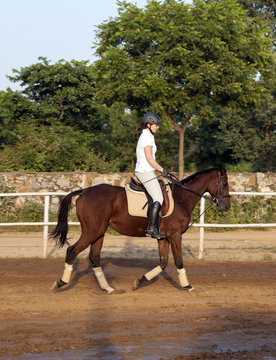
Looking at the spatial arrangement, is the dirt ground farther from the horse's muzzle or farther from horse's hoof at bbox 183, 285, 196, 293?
the horse's muzzle

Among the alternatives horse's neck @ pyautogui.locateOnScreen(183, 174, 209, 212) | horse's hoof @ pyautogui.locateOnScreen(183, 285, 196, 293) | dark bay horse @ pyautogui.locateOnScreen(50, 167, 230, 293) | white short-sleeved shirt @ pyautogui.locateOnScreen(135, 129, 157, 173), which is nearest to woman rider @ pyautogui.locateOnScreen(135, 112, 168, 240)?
white short-sleeved shirt @ pyautogui.locateOnScreen(135, 129, 157, 173)

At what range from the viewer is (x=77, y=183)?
1898 centimetres

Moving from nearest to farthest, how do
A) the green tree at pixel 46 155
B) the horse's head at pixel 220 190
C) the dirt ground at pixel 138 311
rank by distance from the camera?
the dirt ground at pixel 138 311
the horse's head at pixel 220 190
the green tree at pixel 46 155

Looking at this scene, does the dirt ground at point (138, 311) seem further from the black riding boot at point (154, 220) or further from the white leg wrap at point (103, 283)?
the black riding boot at point (154, 220)

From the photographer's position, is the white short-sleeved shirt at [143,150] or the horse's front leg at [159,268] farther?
the horse's front leg at [159,268]

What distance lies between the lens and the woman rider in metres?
8.29

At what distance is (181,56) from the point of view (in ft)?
66.9

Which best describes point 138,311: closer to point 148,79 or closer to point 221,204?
point 221,204

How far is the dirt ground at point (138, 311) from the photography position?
17.8 feet

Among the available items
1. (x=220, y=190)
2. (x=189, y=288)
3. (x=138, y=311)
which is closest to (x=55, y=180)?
(x=220, y=190)

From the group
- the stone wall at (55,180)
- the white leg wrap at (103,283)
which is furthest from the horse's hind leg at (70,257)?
the stone wall at (55,180)

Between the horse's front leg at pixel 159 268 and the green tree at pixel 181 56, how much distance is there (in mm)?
11805

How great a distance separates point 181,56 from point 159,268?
13.5 meters

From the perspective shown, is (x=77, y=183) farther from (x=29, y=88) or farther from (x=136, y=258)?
(x=29, y=88)
